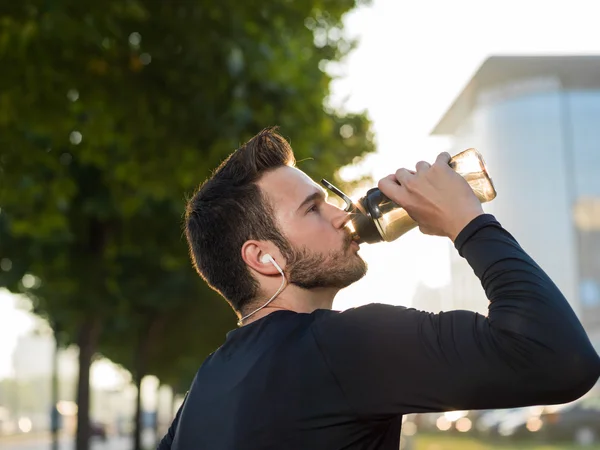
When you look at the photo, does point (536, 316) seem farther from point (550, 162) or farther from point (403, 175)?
point (550, 162)

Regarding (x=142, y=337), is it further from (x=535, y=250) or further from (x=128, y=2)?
(x=535, y=250)

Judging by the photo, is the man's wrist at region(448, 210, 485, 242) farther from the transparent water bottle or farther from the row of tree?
the row of tree

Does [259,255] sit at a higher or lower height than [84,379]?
lower

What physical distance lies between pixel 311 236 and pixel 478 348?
2.34ft

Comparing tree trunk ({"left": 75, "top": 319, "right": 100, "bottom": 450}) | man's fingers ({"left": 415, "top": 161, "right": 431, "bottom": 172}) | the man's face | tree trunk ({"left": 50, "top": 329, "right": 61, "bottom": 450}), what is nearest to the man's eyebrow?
the man's face

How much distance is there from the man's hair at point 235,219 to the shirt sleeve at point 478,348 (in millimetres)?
473

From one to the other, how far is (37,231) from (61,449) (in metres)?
36.8

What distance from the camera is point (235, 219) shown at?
2664 mm

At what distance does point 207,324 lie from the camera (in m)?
25.0

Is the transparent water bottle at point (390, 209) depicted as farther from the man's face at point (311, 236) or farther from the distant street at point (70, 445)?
the distant street at point (70, 445)

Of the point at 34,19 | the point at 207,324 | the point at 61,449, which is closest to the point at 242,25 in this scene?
the point at 34,19

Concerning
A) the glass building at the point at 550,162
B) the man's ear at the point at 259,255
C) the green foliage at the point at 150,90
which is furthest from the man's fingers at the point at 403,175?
the glass building at the point at 550,162

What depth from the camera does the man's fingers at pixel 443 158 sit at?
2.38 metres

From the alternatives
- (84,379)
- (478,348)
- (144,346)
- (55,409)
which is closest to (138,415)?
(144,346)
